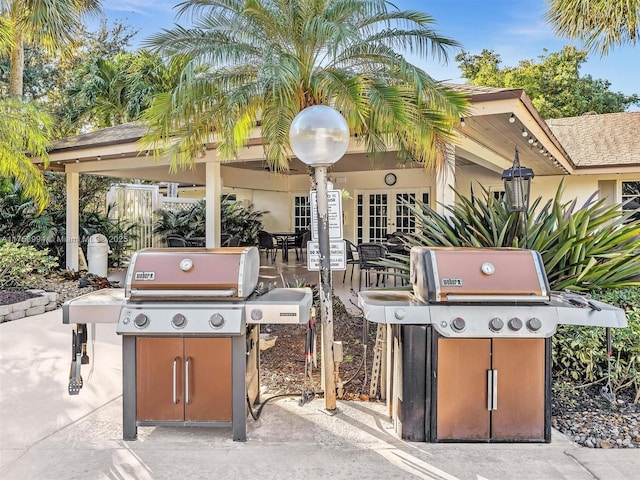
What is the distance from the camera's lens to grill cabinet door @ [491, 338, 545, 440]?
3.01m

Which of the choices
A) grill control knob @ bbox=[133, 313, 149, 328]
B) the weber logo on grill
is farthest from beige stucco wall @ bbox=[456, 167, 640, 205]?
grill control knob @ bbox=[133, 313, 149, 328]

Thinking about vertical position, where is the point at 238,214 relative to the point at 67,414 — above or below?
above

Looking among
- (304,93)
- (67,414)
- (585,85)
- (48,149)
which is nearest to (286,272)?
(48,149)

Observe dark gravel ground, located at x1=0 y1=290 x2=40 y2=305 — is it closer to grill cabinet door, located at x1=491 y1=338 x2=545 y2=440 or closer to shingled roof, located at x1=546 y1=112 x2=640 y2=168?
grill cabinet door, located at x1=491 y1=338 x2=545 y2=440

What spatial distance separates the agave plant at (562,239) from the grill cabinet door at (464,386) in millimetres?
1436

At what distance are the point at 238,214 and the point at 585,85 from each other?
19.0 meters

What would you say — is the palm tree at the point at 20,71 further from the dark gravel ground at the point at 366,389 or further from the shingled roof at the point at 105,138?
the dark gravel ground at the point at 366,389

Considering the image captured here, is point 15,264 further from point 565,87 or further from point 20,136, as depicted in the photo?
point 565,87

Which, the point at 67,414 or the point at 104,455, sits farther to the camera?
the point at 67,414

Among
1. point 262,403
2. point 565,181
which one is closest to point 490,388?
point 262,403

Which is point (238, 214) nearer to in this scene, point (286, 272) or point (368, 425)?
point (286, 272)

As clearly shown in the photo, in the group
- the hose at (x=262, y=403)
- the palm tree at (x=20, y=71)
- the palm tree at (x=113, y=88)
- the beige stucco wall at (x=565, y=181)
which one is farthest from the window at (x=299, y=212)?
the hose at (x=262, y=403)

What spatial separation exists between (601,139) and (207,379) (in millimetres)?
14344

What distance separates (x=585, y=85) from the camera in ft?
75.9
